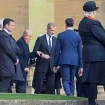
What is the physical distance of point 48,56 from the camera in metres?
17.0

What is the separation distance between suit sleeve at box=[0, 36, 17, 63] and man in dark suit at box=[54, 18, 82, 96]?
3.09 ft

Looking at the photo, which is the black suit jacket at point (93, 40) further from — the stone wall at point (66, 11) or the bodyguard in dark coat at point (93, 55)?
the stone wall at point (66, 11)

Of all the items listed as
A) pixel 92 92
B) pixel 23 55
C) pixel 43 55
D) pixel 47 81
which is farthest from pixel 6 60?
pixel 92 92

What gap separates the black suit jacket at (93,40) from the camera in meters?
13.1

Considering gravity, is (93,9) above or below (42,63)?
above

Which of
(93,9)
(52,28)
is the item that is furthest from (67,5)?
(93,9)

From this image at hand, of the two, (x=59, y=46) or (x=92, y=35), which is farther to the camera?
(x=59, y=46)

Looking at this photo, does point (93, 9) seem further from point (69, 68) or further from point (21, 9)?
point (21, 9)

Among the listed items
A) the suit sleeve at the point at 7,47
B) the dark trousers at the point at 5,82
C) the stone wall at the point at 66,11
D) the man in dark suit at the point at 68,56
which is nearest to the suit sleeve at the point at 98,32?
the man in dark suit at the point at 68,56

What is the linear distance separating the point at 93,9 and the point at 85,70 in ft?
3.69

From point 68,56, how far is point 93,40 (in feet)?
7.04

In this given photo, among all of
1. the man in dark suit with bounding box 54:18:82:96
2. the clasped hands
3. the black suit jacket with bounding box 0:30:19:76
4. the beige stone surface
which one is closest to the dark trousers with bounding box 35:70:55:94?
the clasped hands

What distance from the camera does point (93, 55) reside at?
13172 mm

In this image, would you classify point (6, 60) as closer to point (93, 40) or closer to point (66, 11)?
point (93, 40)
